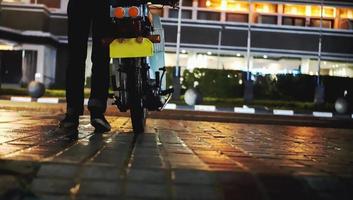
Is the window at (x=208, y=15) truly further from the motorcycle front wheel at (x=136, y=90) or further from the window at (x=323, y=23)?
the motorcycle front wheel at (x=136, y=90)

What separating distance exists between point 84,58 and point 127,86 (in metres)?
0.49

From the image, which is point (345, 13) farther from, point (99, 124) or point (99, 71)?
point (99, 124)

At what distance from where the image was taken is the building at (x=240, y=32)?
29.7 meters

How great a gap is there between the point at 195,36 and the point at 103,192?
28.8 m

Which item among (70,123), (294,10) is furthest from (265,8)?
(70,123)

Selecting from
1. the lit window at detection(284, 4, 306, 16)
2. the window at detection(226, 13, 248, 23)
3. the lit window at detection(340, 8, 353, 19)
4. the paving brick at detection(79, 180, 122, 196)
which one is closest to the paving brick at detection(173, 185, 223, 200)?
the paving brick at detection(79, 180, 122, 196)

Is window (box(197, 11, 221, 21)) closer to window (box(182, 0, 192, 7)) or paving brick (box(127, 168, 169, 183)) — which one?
window (box(182, 0, 192, 7))

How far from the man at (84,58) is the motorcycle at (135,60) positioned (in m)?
0.18

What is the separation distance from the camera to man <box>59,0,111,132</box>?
4.35 meters

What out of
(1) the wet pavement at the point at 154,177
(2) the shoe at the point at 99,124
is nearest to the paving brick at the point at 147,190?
(1) the wet pavement at the point at 154,177

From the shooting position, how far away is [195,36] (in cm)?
3064

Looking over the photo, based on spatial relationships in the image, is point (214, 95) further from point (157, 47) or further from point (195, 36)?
point (157, 47)

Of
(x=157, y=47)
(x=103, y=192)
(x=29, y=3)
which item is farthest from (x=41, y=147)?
(x=29, y=3)

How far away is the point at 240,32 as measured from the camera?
30734 mm
